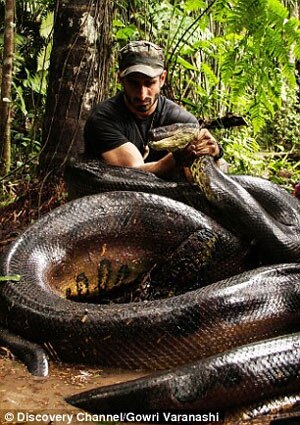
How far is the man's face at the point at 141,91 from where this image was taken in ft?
19.4

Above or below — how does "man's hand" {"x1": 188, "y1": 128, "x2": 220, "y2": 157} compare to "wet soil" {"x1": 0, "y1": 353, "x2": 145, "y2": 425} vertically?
above

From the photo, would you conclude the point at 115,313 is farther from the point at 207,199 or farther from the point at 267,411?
the point at 207,199

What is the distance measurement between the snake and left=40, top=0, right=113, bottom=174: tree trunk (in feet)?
3.36

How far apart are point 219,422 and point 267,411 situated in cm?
30

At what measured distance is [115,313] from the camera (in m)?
3.69

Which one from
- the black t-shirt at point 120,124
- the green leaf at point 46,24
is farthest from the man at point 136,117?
the green leaf at point 46,24

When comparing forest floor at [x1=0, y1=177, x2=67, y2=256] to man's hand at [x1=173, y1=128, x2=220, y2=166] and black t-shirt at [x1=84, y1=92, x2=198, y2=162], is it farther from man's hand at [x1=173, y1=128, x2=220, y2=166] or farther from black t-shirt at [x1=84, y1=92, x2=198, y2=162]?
man's hand at [x1=173, y1=128, x2=220, y2=166]

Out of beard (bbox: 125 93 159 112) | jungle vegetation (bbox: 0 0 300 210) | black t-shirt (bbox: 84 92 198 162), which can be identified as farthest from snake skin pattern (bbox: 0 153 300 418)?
jungle vegetation (bbox: 0 0 300 210)

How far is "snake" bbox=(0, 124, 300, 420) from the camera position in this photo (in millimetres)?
3133

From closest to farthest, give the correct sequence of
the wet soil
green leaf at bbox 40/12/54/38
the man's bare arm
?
1. the wet soil
2. the man's bare arm
3. green leaf at bbox 40/12/54/38

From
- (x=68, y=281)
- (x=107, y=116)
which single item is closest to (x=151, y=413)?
(x=68, y=281)

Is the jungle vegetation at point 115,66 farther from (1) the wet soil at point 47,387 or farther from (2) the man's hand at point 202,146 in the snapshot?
(1) the wet soil at point 47,387

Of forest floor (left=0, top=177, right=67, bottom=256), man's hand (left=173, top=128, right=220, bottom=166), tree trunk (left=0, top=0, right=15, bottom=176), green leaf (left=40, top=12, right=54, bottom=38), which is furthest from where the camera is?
green leaf (left=40, top=12, right=54, bottom=38)

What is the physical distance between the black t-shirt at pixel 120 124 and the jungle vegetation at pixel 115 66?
775 millimetres
